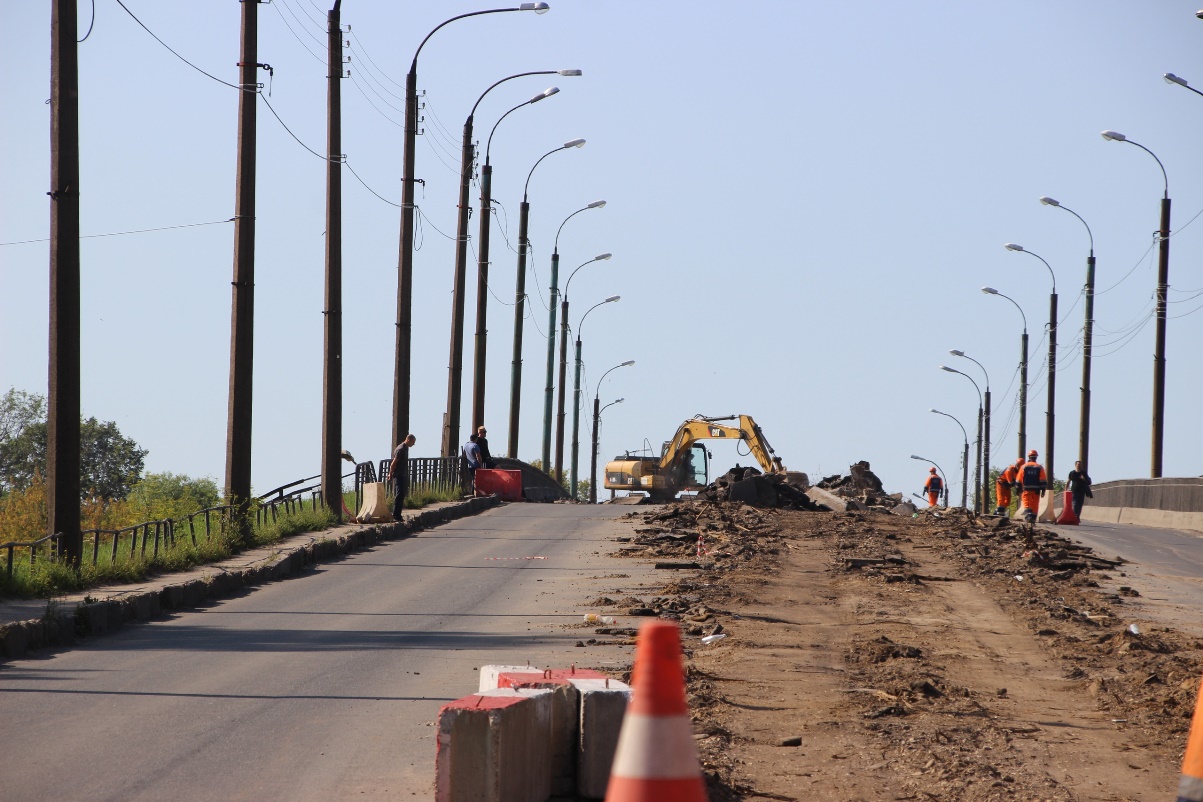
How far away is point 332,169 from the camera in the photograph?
1117 inches

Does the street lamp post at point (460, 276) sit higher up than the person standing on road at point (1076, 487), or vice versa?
the street lamp post at point (460, 276)

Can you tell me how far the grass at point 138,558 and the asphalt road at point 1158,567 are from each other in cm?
1180

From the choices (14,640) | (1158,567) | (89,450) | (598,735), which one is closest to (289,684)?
(14,640)

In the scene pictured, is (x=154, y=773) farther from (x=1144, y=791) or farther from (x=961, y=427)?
(x=961, y=427)

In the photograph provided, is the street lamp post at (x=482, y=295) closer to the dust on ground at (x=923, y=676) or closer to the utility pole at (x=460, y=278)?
the utility pole at (x=460, y=278)

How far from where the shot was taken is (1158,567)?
2400 cm

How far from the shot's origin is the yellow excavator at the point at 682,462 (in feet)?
166

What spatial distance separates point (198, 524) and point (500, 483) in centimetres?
2110

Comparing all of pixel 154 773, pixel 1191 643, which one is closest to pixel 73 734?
pixel 154 773

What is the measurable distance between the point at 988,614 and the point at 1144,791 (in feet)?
28.0

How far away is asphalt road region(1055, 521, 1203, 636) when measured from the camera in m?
17.7

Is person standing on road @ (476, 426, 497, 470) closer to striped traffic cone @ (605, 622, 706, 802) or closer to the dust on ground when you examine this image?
the dust on ground

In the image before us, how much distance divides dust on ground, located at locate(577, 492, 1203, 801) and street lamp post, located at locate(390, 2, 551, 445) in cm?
1314

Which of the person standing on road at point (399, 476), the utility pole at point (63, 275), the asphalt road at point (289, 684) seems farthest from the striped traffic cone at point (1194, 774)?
the person standing on road at point (399, 476)
